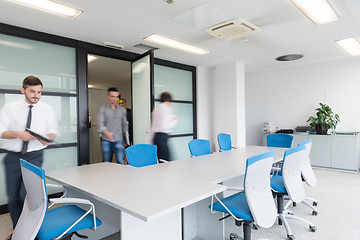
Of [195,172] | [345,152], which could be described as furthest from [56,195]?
[345,152]

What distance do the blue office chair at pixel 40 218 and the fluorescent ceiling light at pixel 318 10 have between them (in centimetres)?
338

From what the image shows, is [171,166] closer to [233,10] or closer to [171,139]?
[233,10]

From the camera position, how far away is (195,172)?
244 centimetres

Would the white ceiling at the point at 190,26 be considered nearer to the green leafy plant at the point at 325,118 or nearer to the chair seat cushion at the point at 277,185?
the green leafy plant at the point at 325,118

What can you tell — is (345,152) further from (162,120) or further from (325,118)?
(162,120)

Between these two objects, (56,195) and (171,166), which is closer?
(171,166)

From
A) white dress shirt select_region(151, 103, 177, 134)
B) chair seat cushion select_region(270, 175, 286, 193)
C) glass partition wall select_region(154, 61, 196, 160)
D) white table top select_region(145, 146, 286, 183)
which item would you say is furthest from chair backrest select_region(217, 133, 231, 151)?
glass partition wall select_region(154, 61, 196, 160)

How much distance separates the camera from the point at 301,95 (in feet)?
22.6

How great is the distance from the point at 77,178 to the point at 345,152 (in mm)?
6116

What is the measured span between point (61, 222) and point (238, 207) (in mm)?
1480

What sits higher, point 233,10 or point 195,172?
point 233,10

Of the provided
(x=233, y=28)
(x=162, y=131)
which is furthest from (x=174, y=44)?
(x=162, y=131)

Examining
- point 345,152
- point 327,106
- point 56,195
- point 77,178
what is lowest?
point 56,195

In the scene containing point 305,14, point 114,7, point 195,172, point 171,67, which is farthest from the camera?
point 171,67
